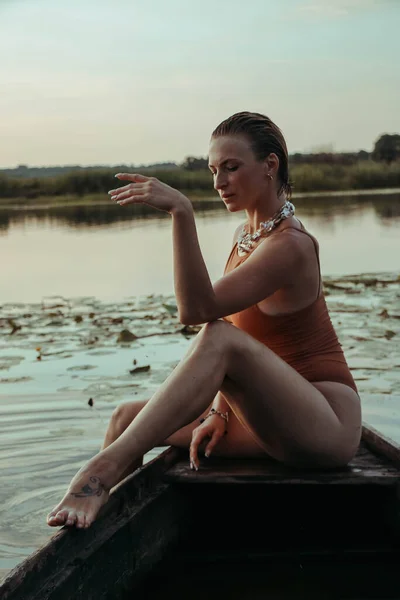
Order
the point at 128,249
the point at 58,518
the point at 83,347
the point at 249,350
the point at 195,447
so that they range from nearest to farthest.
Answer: the point at 58,518, the point at 249,350, the point at 195,447, the point at 83,347, the point at 128,249

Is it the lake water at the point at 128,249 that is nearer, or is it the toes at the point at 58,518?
the toes at the point at 58,518

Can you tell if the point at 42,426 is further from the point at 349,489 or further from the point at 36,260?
the point at 36,260

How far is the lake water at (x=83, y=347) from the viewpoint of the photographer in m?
3.71

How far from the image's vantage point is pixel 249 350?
255 cm

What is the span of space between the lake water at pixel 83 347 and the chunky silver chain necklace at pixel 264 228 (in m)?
1.08

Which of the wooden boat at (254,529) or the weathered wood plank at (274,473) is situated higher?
the weathered wood plank at (274,473)

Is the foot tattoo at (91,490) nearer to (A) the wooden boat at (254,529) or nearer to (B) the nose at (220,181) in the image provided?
(A) the wooden boat at (254,529)

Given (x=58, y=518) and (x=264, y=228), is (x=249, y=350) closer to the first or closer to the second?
(x=264, y=228)

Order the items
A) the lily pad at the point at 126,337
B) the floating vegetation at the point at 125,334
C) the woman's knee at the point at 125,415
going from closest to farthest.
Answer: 1. the woman's knee at the point at 125,415
2. the floating vegetation at the point at 125,334
3. the lily pad at the point at 126,337

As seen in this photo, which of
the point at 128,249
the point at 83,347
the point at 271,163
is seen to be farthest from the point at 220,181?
the point at 128,249

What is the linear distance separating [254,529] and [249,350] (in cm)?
56

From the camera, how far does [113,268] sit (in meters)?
10.8

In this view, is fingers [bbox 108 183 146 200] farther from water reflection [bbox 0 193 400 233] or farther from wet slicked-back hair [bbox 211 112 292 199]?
water reflection [bbox 0 193 400 233]

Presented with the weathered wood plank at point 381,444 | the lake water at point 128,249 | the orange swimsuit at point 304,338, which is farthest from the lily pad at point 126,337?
the orange swimsuit at point 304,338
